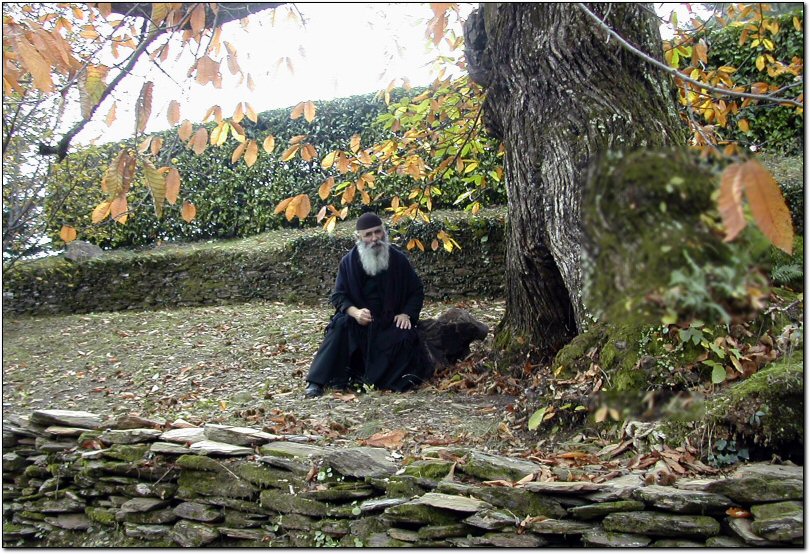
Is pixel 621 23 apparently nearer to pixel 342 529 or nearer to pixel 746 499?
pixel 746 499

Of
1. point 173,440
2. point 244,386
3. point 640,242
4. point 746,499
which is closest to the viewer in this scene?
point 640,242

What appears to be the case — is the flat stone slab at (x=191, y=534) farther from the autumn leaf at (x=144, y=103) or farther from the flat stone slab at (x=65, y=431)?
the autumn leaf at (x=144, y=103)

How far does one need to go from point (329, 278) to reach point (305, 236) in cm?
87

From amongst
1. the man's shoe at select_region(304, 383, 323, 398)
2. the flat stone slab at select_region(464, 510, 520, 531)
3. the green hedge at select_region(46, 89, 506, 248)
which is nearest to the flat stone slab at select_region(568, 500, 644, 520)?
the flat stone slab at select_region(464, 510, 520, 531)

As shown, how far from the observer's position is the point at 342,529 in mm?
4098

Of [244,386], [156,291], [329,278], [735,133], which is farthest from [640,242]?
[156,291]

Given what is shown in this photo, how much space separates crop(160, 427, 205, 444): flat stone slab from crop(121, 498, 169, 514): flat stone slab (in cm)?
43

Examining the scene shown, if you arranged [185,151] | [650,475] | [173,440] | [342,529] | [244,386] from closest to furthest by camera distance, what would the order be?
1. [650,475]
2. [342,529]
3. [173,440]
4. [244,386]
5. [185,151]

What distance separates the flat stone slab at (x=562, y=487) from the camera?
10.8 ft

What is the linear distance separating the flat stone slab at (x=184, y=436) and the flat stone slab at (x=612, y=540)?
117 inches

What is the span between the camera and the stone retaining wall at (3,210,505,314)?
11.1 metres

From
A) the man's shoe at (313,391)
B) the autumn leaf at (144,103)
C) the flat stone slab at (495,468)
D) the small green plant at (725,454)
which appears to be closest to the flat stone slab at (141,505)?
the man's shoe at (313,391)

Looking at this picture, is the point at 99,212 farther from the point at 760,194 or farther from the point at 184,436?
the point at 760,194

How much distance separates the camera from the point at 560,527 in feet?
10.8
